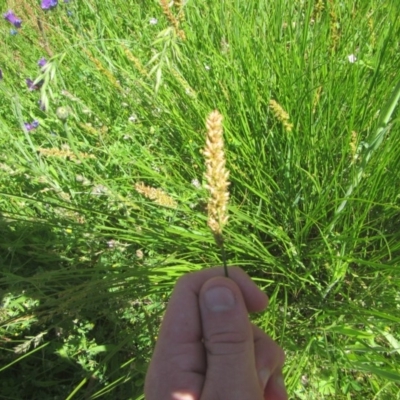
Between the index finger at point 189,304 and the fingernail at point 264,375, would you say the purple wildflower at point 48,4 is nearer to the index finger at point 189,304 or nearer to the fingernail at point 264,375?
the index finger at point 189,304

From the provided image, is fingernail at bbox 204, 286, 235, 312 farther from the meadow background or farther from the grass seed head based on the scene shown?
the meadow background

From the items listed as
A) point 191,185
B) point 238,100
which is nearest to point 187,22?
point 238,100

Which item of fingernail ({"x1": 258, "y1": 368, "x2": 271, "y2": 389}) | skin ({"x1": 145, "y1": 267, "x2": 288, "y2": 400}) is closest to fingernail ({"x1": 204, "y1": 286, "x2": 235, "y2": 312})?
skin ({"x1": 145, "y1": 267, "x2": 288, "y2": 400})

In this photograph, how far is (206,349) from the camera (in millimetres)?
671

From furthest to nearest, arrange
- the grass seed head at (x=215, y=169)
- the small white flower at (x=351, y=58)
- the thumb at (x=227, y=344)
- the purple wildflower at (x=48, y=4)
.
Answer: the purple wildflower at (x=48, y=4) < the small white flower at (x=351, y=58) < the thumb at (x=227, y=344) < the grass seed head at (x=215, y=169)

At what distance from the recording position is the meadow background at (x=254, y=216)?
1.10 m

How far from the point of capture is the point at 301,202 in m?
1.32

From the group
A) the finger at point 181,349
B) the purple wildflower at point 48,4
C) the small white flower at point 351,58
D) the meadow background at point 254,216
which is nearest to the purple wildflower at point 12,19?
the purple wildflower at point 48,4

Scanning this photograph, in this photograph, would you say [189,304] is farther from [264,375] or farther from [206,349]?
[264,375]

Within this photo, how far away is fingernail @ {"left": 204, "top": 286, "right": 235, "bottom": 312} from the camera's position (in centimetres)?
68

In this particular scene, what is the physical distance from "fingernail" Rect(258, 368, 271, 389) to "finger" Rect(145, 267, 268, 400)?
14 cm

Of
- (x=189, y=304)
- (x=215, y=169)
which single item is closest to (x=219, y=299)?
(x=189, y=304)

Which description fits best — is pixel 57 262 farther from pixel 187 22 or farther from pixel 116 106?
pixel 187 22

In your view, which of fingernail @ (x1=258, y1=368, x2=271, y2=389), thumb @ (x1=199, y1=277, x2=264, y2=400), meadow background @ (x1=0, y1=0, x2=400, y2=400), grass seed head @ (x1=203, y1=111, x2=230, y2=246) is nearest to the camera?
grass seed head @ (x1=203, y1=111, x2=230, y2=246)
